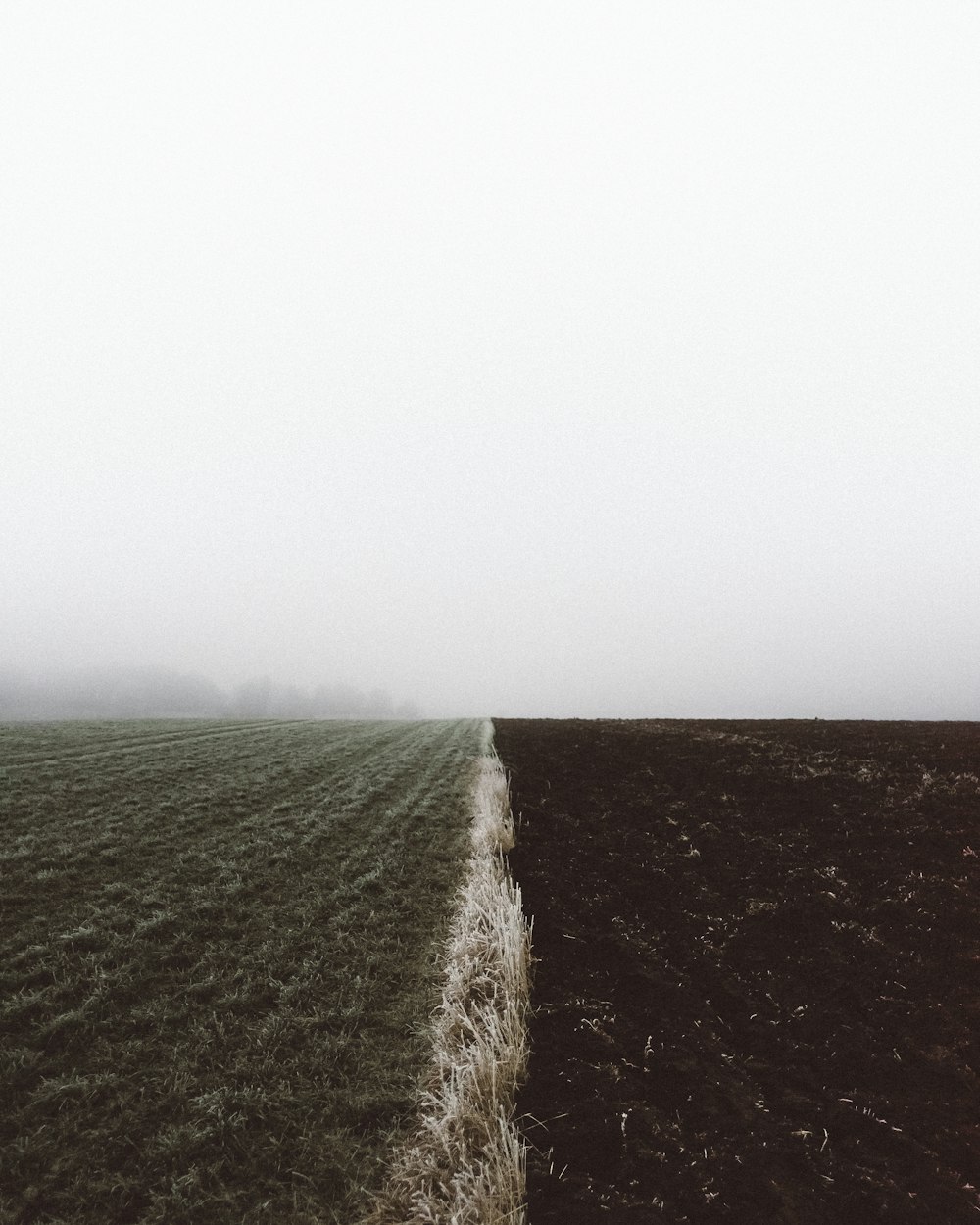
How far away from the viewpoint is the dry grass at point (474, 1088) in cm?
371

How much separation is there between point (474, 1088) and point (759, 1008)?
3101mm

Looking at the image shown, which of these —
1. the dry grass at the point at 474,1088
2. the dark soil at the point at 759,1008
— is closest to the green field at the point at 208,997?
the dry grass at the point at 474,1088

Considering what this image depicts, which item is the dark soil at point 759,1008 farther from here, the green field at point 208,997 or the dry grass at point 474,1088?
the green field at point 208,997

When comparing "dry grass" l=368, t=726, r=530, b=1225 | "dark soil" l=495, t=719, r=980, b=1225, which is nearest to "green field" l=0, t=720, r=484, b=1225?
"dry grass" l=368, t=726, r=530, b=1225

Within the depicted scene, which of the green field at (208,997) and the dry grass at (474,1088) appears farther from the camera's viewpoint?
the green field at (208,997)

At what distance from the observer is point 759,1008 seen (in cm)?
563

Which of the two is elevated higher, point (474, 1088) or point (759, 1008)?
point (759, 1008)

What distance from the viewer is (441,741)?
82.7 feet

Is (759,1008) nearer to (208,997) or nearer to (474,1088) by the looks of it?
(474,1088)

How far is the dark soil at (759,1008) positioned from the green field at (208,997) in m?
1.56

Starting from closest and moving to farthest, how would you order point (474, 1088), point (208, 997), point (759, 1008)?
point (474, 1088), point (759, 1008), point (208, 997)

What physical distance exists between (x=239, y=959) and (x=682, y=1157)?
197 inches

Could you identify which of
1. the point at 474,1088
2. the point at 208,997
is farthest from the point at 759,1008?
the point at 208,997

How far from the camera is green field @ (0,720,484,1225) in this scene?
3.92 m
